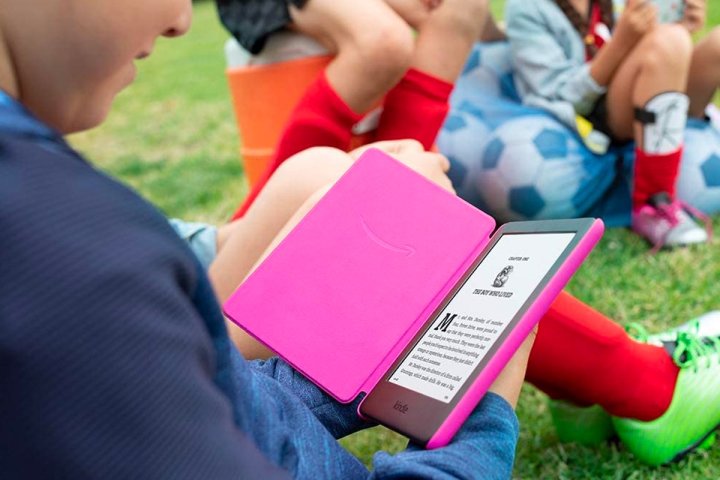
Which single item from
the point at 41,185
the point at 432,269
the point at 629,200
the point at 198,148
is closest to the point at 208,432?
the point at 41,185

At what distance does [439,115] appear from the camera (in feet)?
4.64

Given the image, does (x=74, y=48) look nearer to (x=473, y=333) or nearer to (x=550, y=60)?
(x=473, y=333)

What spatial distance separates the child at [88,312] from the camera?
427 millimetres

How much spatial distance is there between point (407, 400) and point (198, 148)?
2.30 m

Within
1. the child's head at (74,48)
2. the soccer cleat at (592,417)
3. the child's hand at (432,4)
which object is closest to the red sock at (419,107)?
the child's hand at (432,4)

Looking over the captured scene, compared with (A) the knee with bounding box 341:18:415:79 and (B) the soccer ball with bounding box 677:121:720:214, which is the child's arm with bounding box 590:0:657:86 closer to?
(B) the soccer ball with bounding box 677:121:720:214

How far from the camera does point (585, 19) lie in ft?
6.08

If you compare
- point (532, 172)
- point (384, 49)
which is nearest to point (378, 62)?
point (384, 49)

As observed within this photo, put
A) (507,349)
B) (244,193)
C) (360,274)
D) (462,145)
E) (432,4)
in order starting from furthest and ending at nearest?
(244,193) → (462,145) → (432,4) → (360,274) → (507,349)

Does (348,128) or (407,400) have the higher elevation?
(407,400)

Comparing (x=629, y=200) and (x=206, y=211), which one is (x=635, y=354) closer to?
(x=629, y=200)

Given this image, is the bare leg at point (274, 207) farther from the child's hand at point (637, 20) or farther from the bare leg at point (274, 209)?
the child's hand at point (637, 20)

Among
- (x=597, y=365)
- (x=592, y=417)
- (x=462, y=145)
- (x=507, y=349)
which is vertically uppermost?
(x=507, y=349)

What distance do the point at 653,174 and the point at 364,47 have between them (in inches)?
25.0
